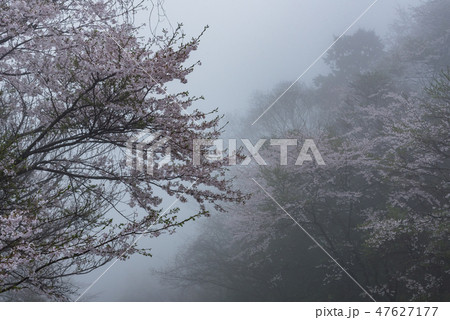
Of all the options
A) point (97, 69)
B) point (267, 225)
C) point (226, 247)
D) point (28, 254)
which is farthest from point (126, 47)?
point (226, 247)

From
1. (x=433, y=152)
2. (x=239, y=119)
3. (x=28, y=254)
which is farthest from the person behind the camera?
(x=239, y=119)

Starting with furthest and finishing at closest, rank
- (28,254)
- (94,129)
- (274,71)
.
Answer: (274,71), (94,129), (28,254)

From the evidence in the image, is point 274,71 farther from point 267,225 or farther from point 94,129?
point 94,129

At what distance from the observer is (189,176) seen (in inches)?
184

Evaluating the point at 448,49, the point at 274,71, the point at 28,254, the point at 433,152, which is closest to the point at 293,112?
the point at 448,49

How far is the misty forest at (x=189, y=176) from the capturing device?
4012 mm

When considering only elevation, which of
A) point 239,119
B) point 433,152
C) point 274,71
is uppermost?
point 274,71

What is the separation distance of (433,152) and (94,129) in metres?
7.88

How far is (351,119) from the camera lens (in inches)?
663

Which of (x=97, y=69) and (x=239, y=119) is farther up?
(x=239, y=119)

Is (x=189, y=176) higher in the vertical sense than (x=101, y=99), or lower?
lower

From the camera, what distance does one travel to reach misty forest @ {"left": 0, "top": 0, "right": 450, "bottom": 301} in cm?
401

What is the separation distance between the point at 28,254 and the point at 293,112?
2817 centimetres

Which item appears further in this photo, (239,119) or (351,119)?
(239,119)
